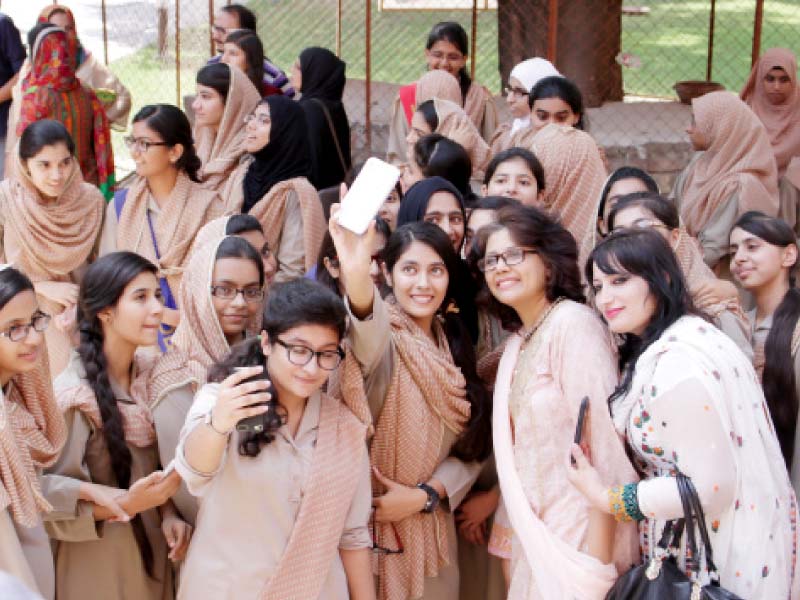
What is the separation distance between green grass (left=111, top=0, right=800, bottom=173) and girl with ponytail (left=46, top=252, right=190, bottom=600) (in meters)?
6.64

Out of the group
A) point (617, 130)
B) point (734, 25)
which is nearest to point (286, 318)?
point (617, 130)

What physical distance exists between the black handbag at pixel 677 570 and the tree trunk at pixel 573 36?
6192 millimetres

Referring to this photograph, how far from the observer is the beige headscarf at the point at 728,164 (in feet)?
17.5

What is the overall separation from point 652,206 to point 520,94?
7.46ft

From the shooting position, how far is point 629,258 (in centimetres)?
279

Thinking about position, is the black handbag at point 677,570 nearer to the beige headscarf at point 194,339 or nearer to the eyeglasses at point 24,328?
the beige headscarf at point 194,339

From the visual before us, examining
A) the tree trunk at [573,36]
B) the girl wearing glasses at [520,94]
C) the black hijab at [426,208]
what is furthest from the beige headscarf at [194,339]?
the tree trunk at [573,36]

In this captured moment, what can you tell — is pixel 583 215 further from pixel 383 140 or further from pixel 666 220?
pixel 383 140

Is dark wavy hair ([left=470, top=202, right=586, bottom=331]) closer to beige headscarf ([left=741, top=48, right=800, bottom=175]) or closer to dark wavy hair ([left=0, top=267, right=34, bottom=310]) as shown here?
dark wavy hair ([left=0, top=267, right=34, bottom=310])

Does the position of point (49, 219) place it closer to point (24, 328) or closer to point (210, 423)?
point (24, 328)

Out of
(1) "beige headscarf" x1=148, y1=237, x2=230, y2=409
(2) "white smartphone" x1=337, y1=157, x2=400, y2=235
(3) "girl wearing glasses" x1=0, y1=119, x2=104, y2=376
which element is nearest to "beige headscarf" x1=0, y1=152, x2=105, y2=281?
(3) "girl wearing glasses" x1=0, y1=119, x2=104, y2=376

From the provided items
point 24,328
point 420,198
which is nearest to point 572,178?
point 420,198

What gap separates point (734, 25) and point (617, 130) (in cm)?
441

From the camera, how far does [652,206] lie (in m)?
3.62
